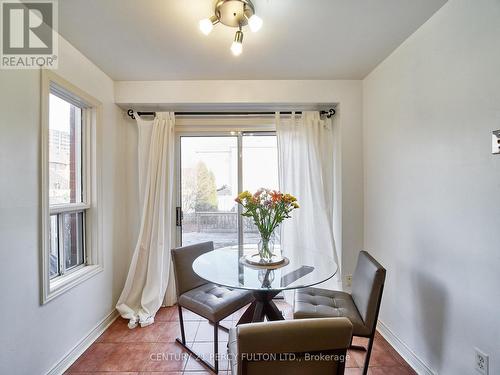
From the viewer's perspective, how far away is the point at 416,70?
172 cm

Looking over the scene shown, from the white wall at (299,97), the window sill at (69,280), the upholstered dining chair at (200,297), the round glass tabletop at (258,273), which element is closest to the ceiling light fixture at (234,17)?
the white wall at (299,97)

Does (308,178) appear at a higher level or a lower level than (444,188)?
higher

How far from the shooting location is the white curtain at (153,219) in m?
2.47

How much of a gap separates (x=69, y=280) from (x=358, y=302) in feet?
7.23

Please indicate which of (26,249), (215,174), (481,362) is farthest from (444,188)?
(26,249)

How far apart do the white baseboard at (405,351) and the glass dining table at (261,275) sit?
824mm

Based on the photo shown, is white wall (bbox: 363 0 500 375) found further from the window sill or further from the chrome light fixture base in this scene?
the window sill

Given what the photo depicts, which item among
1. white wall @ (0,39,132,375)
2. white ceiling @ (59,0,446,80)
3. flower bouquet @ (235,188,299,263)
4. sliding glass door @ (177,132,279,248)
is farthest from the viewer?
sliding glass door @ (177,132,279,248)

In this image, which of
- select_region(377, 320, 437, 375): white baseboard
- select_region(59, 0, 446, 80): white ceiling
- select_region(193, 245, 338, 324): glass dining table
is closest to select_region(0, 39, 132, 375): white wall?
select_region(59, 0, 446, 80): white ceiling

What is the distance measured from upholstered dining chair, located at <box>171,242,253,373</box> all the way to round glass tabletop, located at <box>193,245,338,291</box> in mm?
198

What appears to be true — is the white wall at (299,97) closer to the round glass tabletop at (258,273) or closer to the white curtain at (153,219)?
the white curtain at (153,219)

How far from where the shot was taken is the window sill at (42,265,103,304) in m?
1.63

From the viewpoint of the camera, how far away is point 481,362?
1250 millimetres

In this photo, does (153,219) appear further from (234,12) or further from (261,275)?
(234,12)
